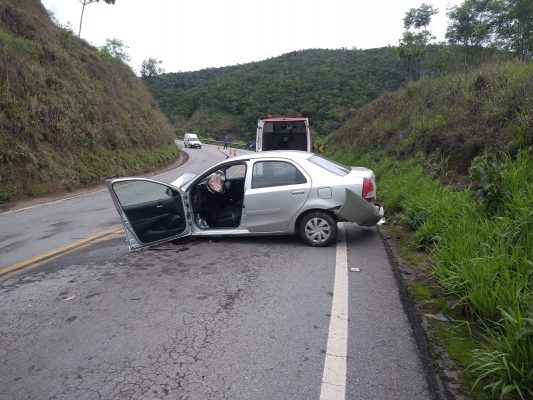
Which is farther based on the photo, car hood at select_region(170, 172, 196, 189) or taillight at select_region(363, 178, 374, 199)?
car hood at select_region(170, 172, 196, 189)

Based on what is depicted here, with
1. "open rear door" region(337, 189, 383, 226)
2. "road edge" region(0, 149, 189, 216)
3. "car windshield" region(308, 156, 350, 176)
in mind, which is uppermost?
"car windshield" region(308, 156, 350, 176)

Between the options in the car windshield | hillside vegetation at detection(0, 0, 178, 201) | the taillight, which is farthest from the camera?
hillside vegetation at detection(0, 0, 178, 201)

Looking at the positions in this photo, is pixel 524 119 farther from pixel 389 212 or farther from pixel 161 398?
pixel 161 398

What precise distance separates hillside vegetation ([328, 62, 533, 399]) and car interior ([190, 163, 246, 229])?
2.84 m

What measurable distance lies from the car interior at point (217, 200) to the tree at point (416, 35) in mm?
31688

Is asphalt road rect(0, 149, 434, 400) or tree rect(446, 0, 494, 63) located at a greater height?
tree rect(446, 0, 494, 63)

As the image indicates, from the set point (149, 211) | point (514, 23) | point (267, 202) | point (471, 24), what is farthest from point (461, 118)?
point (471, 24)

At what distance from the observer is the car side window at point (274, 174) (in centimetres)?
626

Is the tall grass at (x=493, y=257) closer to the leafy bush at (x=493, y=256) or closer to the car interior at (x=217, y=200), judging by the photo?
the leafy bush at (x=493, y=256)

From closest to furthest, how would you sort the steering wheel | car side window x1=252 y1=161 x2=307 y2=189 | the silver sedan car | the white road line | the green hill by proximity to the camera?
the white road line
the silver sedan car
car side window x1=252 y1=161 x2=307 y2=189
the steering wheel
the green hill

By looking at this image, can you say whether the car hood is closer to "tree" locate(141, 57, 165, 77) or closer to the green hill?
the green hill

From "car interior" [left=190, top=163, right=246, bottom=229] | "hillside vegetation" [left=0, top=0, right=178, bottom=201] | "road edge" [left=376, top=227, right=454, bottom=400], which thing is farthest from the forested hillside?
"road edge" [left=376, top=227, right=454, bottom=400]

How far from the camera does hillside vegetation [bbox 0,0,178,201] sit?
594 inches

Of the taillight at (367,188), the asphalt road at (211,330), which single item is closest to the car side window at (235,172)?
the asphalt road at (211,330)
